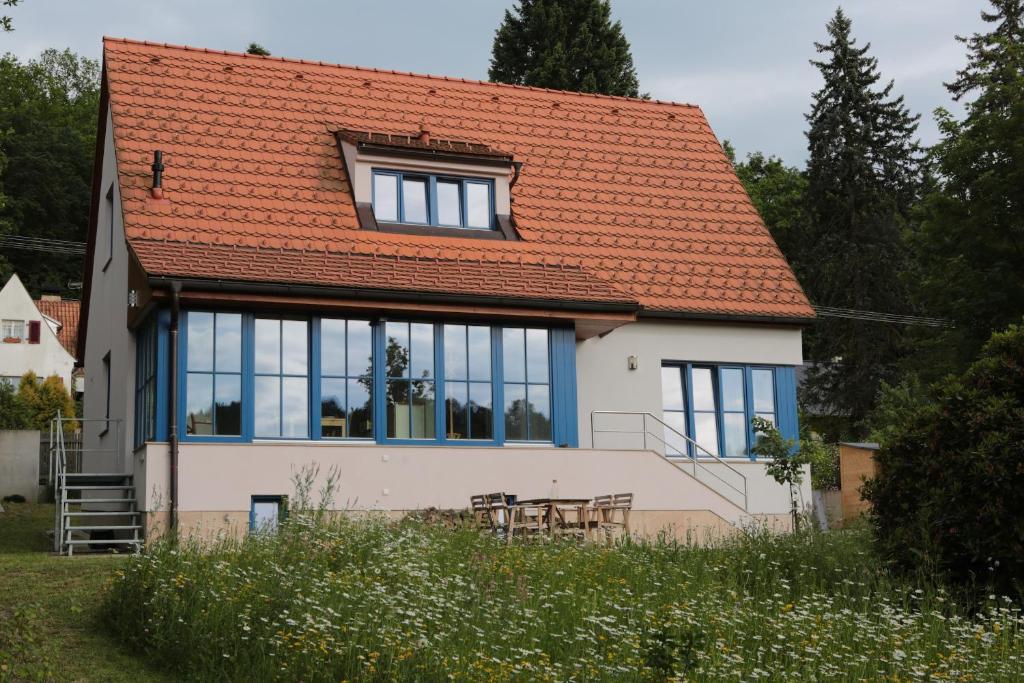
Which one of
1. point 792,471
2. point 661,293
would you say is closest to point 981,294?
point 661,293

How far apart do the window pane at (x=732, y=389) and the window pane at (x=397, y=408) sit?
21.3 feet

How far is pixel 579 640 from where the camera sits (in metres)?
10.7

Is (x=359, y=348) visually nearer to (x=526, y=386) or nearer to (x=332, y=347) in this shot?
(x=332, y=347)

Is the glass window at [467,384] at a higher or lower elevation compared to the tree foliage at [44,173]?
lower

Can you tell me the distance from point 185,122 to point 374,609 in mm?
14430

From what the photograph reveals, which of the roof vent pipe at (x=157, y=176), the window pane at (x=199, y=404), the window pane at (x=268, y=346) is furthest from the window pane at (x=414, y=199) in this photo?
the window pane at (x=199, y=404)

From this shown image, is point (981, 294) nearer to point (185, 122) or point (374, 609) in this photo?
point (185, 122)

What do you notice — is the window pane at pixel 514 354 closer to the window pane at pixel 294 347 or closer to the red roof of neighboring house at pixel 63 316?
the window pane at pixel 294 347

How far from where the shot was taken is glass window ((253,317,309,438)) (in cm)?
1970

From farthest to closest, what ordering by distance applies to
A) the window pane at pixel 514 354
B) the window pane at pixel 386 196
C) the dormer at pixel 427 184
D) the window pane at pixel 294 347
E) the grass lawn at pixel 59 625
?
the window pane at pixel 386 196, the dormer at pixel 427 184, the window pane at pixel 514 354, the window pane at pixel 294 347, the grass lawn at pixel 59 625

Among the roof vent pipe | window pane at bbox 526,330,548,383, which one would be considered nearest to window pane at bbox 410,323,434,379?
window pane at bbox 526,330,548,383

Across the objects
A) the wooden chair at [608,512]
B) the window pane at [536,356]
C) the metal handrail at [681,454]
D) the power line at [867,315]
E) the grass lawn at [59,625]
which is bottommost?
the grass lawn at [59,625]

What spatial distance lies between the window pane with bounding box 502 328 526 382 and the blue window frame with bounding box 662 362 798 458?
3.54 m

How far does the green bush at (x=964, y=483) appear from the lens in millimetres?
12727
